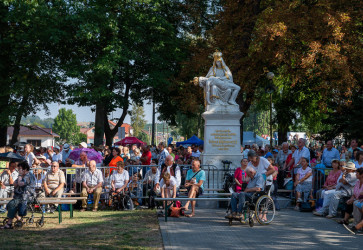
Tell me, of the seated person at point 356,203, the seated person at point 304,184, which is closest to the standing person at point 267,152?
the seated person at point 304,184

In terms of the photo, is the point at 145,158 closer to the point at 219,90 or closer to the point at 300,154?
the point at 219,90

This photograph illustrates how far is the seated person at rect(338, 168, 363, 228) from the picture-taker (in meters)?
10.8

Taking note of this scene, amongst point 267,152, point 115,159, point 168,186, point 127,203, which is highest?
point 267,152

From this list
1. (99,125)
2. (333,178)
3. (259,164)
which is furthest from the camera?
(99,125)

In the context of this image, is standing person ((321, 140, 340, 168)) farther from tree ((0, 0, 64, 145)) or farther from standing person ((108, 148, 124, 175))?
tree ((0, 0, 64, 145))

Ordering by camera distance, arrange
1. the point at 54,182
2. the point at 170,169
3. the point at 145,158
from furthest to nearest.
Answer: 1. the point at 145,158
2. the point at 170,169
3. the point at 54,182

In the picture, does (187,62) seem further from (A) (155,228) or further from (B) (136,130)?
(B) (136,130)

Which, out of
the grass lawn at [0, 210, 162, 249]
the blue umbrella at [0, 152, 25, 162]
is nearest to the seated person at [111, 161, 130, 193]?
the grass lawn at [0, 210, 162, 249]

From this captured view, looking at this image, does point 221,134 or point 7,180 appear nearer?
point 7,180

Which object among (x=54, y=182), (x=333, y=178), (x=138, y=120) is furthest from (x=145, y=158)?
(x=138, y=120)

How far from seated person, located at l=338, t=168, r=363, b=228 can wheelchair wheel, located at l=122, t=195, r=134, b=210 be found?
568cm

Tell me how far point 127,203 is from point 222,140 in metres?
4.24

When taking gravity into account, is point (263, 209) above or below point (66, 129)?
below

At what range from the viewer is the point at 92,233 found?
10.2 metres
